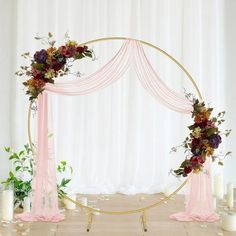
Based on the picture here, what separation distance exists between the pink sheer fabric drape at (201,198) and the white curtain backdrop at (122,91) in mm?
1205

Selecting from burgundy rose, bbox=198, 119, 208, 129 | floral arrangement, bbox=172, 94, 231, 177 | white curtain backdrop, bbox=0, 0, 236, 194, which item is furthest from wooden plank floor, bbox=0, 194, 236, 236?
white curtain backdrop, bbox=0, 0, 236, 194

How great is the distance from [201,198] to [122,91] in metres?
1.72

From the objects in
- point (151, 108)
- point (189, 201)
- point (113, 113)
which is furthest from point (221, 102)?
point (189, 201)

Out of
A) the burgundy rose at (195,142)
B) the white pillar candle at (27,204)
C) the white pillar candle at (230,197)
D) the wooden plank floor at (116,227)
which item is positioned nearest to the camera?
the wooden plank floor at (116,227)

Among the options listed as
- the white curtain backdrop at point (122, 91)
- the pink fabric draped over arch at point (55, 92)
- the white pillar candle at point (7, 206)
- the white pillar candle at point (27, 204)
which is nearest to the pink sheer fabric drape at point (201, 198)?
the pink fabric draped over arch at point (55, 92)

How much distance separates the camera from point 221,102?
5352 millimetres

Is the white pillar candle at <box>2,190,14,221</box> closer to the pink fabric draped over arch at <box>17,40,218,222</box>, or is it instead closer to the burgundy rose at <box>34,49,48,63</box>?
the pink fabric draped over arch at <box>17,40,218,222</box>

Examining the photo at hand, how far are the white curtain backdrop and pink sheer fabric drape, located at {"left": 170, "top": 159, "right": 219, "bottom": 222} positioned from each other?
1205 millimetres

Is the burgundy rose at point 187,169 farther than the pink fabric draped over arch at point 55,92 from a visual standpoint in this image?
No

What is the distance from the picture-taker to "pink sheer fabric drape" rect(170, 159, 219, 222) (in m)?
4.09

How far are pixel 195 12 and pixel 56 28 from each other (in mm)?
1542

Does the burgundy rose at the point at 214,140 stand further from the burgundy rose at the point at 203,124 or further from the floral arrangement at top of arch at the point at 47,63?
the floral arrangement at top of arch at the point at 47,63

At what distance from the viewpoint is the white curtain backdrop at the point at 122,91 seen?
526 cm

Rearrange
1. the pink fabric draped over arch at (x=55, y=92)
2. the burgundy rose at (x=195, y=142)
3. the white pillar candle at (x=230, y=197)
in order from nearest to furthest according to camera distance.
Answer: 1. the burgundy rose at (x=195, y=142)
2. the pink fabric draped over arch at (x=55, y=92)
3. the white pillar candle at (x=230, y=197)
